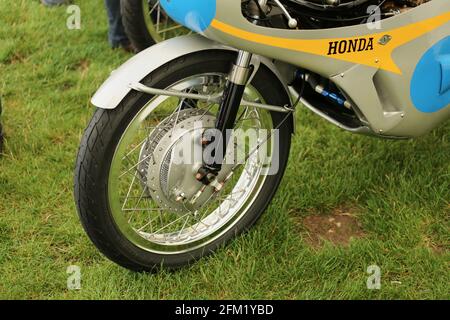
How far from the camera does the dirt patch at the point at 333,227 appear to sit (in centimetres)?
262

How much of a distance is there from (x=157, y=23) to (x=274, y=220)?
1509 millimetres

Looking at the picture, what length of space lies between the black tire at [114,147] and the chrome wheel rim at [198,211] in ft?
0.11

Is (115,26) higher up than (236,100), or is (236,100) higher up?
(115,26)

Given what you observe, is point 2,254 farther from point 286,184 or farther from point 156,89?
point 286,184

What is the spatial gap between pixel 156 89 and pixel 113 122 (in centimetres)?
16

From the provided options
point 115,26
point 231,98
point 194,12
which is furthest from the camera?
point 115,26

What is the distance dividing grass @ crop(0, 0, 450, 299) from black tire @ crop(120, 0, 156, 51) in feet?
1.05

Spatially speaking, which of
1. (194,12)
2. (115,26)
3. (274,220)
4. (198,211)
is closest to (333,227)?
(274,220)

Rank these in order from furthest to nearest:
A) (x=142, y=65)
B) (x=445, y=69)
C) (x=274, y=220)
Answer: (x=274, y=220)
(x=445, y=69)
(x=142, y=65)

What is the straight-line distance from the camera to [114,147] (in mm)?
1982

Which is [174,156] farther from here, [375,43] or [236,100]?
[375,43]

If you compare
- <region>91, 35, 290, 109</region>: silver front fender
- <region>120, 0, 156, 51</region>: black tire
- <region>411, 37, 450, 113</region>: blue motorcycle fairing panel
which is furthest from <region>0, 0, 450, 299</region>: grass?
<region>91, 35, 290, 109</region>: silver front fender

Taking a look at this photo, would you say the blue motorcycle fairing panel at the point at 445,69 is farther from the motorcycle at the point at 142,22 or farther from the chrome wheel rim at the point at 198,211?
the motorcycle at the point at 142,22

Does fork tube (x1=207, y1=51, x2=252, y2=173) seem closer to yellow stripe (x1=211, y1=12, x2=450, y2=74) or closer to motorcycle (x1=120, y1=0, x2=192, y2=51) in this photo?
yellow stripe (x1=211, y1=12, x2=450, y2=74)
